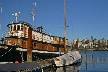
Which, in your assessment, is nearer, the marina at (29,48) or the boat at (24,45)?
the marina at (29,48)

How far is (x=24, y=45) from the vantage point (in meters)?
36.3

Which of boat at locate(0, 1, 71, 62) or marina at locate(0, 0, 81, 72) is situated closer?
marina at locate(0, 0, 81, 72)

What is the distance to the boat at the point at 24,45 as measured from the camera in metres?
30.4

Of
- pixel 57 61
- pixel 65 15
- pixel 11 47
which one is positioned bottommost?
pixel 57 61

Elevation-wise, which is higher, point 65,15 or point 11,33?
point 65,15

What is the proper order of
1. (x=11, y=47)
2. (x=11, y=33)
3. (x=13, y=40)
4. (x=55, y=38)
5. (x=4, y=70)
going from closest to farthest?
(x=4, y=70), (x=11, y=47), (x=13, y=40), (x=11, y=33), (x=55, y=38)

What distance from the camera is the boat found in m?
30.4

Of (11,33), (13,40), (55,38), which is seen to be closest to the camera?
(13,40)

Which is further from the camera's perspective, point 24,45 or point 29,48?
point 24,45

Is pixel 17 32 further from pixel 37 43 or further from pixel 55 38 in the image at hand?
pixel 55 38

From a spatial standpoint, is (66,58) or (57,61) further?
(66,58)

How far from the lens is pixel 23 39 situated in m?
36.2

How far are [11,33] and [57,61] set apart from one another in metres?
11.2

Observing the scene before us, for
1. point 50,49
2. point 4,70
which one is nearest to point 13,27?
point 50,49
